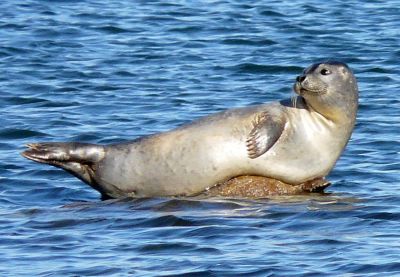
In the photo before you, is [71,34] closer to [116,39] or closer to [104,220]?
[116,39]

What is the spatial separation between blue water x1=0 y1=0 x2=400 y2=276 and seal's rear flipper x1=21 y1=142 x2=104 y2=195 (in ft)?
0.81

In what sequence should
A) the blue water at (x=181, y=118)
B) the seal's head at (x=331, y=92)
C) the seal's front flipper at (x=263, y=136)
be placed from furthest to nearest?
the seal's head at (x=331, y=92)
the seal's front flipper at (x=263, y=136)
the blue water at (x=181, y=118)

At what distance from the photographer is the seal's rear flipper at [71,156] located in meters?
10.5

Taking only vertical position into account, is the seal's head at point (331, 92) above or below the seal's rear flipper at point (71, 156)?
above

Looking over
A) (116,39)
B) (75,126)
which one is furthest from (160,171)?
(116,39)

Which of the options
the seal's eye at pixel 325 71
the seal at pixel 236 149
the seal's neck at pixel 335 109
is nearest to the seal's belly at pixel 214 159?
the seal at pixel 236 149

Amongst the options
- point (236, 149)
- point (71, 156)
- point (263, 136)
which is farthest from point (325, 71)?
point (71, 156)

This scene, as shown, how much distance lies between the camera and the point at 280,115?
1045 cm

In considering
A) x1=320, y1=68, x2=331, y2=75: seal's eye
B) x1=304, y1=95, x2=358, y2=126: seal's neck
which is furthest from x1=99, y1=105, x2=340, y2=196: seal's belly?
x1=320, y1=68, x2=331, y2=75: seal's eye

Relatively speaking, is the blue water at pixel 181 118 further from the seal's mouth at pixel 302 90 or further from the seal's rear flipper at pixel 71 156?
the seal's mouth at pixel 302 90

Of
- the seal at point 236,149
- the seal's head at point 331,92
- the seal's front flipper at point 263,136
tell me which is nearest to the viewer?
the seal's front flipper at point 263,136

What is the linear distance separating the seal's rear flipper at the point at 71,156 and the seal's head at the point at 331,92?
1.60 m

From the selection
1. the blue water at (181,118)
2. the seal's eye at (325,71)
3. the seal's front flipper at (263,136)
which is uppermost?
the seal's eye at (325,71)

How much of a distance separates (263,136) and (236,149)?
224 millimetres
